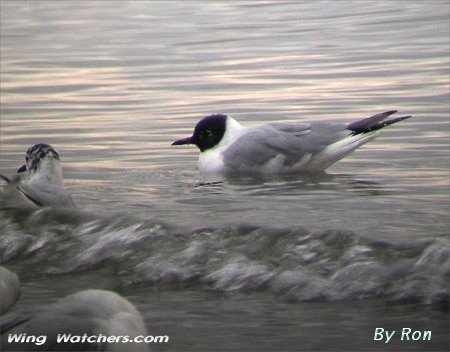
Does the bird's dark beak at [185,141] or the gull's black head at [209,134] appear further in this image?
the bird's dark beak at [185,141]

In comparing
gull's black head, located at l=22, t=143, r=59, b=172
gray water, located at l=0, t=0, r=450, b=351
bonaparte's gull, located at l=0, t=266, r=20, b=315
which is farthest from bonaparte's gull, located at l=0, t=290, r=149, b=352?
gull's black head, located at l=22, t=143, r=59, b=172

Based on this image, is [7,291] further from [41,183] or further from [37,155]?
[37,155]

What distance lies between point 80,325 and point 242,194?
4.40 metres

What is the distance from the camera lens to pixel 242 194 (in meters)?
9.11

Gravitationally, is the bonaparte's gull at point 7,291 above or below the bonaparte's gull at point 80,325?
below

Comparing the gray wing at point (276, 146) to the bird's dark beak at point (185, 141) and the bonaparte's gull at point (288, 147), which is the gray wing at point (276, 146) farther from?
the bird's dark beak at point (185, 141)

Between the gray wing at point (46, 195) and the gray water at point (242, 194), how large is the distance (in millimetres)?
132

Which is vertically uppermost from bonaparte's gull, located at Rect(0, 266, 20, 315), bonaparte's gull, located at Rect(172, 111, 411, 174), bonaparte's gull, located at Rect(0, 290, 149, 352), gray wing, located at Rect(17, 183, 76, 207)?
bonaparte's gull, located at Rect(0, 290, 149, 352)

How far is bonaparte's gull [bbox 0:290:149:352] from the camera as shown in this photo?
473 cm

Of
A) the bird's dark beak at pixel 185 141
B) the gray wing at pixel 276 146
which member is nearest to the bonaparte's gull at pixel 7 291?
the gray wing at pixel 276 146

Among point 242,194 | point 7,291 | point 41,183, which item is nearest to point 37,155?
point 41,183

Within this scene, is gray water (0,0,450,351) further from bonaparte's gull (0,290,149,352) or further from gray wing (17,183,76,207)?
bonaparte's gull (0,290,149,352)

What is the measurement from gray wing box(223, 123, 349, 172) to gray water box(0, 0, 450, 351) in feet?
0.77

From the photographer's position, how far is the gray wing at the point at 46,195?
831cm
